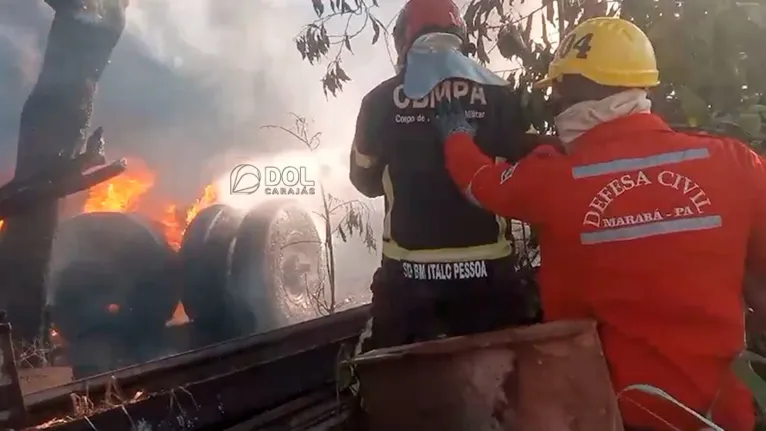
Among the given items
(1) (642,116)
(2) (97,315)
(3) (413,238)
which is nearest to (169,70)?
(2) (97,315)

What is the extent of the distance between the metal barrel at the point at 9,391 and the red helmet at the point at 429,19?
1.95m

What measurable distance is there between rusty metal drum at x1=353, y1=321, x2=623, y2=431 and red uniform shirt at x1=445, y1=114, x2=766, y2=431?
1.20 ft

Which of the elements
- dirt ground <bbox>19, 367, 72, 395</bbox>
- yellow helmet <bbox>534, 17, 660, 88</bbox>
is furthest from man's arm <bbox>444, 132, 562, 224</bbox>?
dirt ground <bbox>19, 367, 72, 395</bbox>

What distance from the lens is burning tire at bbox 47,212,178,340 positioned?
4.08m

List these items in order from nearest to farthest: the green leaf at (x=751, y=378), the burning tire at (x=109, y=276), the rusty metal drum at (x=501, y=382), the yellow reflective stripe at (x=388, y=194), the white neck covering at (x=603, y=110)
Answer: the green leaf at (x=751, y=378), the rusty metal drum at (x=501, y=382), the white neck covering at (x=603, y=110), the yellow reflective stripe at (x=388, y=194), the burning tire at (x=109, y=276)

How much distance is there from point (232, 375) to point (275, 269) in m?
0.79

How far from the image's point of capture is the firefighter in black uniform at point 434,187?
331 centimetres

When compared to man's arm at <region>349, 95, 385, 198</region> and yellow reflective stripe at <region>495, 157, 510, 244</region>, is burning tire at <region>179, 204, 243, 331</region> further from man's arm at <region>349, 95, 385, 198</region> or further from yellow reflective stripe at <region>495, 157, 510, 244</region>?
yellow reflective stripe at <region>495, 157, 510, 244</region>

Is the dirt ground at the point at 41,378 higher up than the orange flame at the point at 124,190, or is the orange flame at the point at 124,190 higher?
the orange flame at the point at 124,190

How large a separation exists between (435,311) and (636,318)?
1.23 meters

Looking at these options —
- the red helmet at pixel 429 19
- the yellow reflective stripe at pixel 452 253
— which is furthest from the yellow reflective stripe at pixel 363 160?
the red helmet at pixel 429 19

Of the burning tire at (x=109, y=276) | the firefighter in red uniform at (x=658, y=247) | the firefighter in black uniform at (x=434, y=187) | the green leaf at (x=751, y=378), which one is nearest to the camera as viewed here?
the green leaf at (x=751, y=378)

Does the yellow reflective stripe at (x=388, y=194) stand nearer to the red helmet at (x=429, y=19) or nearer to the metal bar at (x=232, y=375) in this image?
the red helmet at (x=429, y=19)

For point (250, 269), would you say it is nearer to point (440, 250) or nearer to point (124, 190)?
point (124, 190)
